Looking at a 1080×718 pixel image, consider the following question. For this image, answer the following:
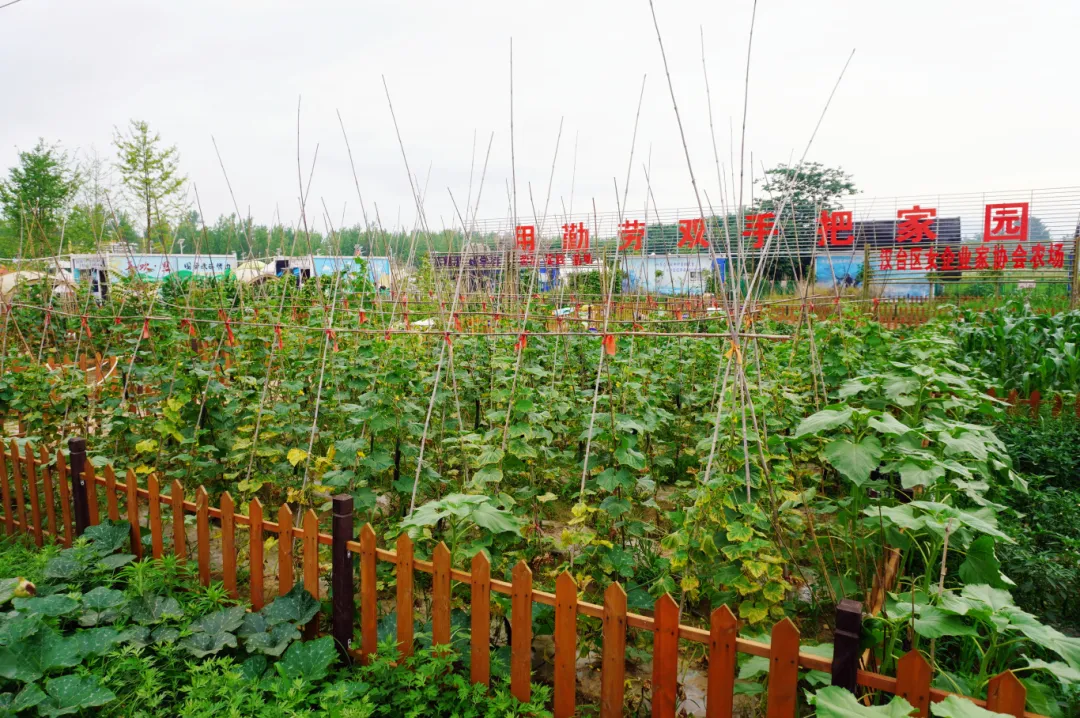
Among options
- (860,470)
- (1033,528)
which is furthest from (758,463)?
(1033,528)

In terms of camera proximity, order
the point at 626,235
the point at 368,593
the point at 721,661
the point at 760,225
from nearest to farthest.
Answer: the point at 721,661, the point at 368,593, the point at 760,225, the point at 626,235

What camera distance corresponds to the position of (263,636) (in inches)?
110

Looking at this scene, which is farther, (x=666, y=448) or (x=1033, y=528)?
(x=666, y=448)

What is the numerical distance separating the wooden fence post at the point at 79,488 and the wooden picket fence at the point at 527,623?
0.01 m

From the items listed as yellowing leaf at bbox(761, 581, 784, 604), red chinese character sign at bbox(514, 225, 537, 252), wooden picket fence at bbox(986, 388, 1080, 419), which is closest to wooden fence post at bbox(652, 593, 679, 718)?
yellowing leaf at bbox(761, 581, 784, 604)

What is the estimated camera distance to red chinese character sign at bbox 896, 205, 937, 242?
22.0 metres

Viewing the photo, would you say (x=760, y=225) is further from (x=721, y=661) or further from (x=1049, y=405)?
(x=721, y=661)

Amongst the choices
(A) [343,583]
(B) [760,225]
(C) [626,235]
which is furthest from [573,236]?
(A) [343,583]

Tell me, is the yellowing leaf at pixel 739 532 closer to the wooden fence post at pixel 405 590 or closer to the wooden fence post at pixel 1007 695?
the wooden fence post at pixel 1007 695

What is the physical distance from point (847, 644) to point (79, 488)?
417cm

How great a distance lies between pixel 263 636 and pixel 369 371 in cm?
205

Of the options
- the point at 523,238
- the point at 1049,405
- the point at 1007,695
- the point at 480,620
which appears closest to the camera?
the point at 1007,695

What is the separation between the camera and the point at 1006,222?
72.1 ft

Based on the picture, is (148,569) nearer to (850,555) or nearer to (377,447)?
(377,447)
